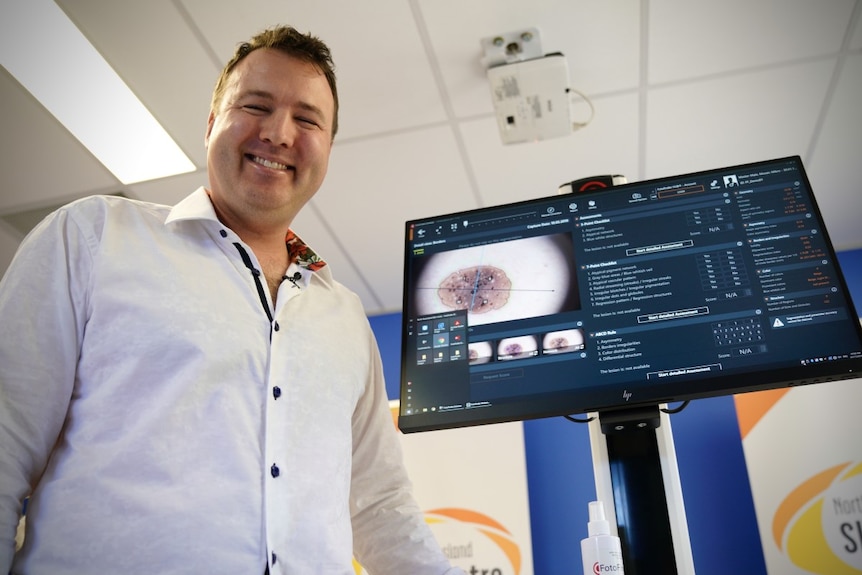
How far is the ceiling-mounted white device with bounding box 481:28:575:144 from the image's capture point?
285cm

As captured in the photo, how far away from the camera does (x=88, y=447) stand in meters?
1.16

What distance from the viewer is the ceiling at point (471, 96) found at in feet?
9.12

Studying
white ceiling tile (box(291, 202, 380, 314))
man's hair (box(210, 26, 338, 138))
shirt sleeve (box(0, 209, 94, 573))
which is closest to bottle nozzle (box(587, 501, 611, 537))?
shirt sleeve (box(0, 209, 94, 573))

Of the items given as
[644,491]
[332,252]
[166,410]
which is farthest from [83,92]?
[644,491]

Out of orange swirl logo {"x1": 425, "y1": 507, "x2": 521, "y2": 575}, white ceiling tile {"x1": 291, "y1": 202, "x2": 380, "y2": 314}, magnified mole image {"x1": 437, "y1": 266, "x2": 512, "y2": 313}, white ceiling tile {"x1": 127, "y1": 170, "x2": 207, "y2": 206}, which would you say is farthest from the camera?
white ceiling tile {"x1": 291, "y1": 202, "x2": 380, "y2": 314}

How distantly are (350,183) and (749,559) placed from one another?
8.04 ft

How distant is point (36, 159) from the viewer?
11.2ft

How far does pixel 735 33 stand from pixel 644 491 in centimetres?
209

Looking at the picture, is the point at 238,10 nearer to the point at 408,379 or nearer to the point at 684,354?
the point at 408,379

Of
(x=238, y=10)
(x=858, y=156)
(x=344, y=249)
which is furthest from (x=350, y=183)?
(x=858, y=156)

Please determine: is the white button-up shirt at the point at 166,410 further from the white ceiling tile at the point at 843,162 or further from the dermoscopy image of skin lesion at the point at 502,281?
the white ceiling tile at the point at 843,162

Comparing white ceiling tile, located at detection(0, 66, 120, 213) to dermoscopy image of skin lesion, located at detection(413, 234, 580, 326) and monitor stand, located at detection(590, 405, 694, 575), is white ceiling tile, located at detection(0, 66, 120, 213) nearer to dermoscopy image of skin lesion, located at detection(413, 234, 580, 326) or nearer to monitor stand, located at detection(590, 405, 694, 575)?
dermoscopy image of skin lesion, located at detection(413, 234, 580, 326)

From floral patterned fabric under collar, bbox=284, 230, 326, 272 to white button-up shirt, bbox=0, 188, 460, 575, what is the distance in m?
0.15

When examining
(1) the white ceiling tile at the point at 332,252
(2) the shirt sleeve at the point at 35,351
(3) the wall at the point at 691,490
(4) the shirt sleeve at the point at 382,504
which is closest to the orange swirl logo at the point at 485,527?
(3) the wall at the point at 691,490
